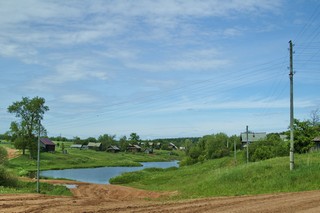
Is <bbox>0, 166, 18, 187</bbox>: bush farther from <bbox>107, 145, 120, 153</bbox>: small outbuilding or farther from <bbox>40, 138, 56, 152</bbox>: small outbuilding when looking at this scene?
<bbox>107, 145, 120, 153</bbox>: small outbuilding

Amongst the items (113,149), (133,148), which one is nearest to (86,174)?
(113,149)

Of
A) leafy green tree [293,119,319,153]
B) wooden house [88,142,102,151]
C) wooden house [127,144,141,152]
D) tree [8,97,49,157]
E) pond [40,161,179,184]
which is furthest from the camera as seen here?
wooden house [127,144,141,152]

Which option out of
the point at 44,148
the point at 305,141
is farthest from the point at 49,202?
the point at 44,148

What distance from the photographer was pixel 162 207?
16703mm

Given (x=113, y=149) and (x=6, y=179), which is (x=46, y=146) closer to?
(x=113, y=149)

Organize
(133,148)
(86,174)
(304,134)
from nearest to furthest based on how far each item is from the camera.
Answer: (304,134), (86,174), (133,148)

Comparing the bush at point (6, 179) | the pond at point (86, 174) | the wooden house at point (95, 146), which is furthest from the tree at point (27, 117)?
the wooden house at point (95, 146)

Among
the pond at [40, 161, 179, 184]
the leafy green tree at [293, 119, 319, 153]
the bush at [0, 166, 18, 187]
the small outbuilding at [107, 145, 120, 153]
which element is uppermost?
the leafy green tree at [293, 119, 319, 153]

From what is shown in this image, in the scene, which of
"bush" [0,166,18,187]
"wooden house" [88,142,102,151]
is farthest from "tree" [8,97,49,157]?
"wooden house" [88,142,102,151]

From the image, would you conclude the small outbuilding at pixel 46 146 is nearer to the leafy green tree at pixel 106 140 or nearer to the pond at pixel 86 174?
the pond at pixel 86 174

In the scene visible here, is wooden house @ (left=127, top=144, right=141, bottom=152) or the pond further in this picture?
wooden house @ (left=127, top=144, right=141, bottom=152)

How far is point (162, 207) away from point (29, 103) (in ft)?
259

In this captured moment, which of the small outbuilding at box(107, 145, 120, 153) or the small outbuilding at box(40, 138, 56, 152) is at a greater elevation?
the small outbuilding at box(40, 138, 56, 152)

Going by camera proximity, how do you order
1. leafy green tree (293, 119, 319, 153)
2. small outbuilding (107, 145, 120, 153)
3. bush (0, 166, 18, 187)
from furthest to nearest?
small outbuilding (107, 145, 120, 153)
leafy green tree (293, 119, 319, 153)
bush (0, 166, 18, 187)
